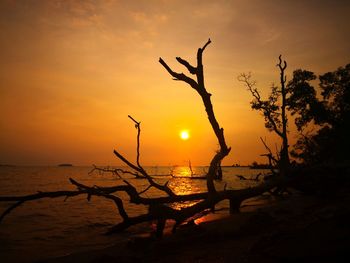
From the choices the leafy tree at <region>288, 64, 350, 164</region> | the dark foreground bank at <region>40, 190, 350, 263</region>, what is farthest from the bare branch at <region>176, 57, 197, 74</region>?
the leafy tree at <region>288, 64, 350, 164</region>

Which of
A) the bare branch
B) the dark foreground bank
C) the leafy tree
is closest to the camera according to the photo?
the dark foreground bank

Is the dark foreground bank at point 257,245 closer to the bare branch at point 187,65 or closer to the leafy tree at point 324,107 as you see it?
the bare branch at point 187,65

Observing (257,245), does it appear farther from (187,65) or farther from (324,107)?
(324,107)

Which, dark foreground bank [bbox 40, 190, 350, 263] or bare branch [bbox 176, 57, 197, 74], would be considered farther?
bare branch [bbox 176, 57, 197, 74]

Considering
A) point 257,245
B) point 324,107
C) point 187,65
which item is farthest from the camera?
point 324,107

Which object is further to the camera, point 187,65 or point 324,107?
point 324,107

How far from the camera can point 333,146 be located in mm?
22375

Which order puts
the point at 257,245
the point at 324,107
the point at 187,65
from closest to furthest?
the point at 257,245 → the point at 187,65 → the point at 324,107

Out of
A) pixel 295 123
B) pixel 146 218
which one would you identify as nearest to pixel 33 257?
pixel 146 218

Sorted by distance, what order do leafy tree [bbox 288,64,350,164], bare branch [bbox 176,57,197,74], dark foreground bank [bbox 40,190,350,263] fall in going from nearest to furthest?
dark foreground bank [bbox 40,190,350,263] < bare branch [bbox 176,57,197,74] < leafy tree [bbox 288,64,350,164]

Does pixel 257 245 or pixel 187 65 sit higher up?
pixel 187 65

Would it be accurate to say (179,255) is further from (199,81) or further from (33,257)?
(33,257)

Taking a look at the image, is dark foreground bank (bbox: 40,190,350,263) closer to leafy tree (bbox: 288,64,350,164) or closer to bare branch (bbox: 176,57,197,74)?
bare branch (bbox: 176,57,197,74)

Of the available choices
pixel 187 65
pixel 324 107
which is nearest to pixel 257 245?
pixel 187 65
